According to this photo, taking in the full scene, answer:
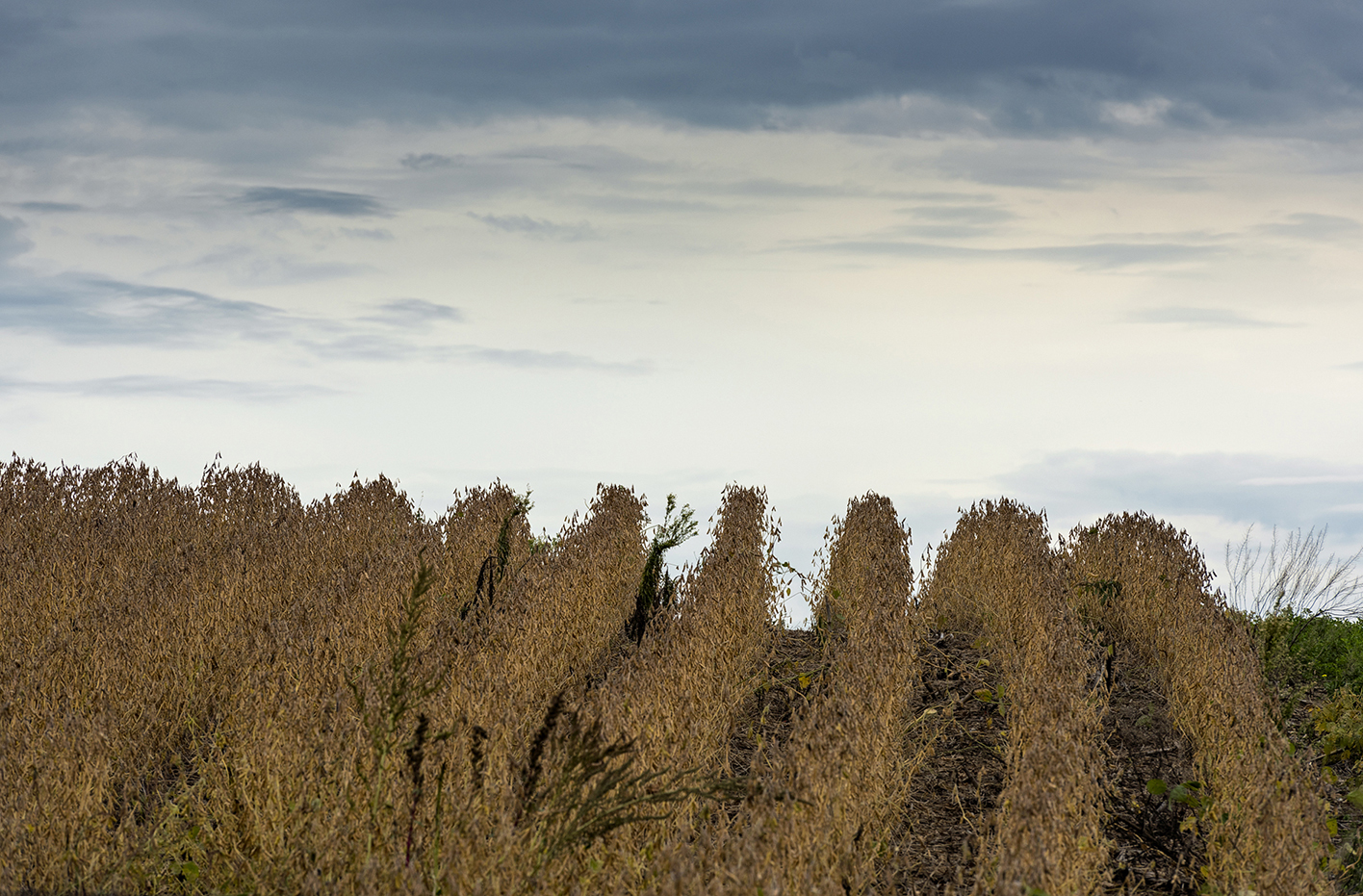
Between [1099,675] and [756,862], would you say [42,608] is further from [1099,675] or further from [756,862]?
[1099,675]

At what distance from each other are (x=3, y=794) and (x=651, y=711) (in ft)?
9.83

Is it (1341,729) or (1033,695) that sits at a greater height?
(1033,695)

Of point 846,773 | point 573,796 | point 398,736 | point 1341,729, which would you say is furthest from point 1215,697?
point 398,736

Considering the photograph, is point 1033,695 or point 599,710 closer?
point 599,710

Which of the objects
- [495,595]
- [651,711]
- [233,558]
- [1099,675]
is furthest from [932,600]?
[233,558]

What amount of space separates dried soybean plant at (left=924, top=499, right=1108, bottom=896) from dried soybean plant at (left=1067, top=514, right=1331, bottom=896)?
1.65 feet

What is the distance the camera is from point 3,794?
5.05 m

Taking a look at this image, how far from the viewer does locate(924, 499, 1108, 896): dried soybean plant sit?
13.6 feet

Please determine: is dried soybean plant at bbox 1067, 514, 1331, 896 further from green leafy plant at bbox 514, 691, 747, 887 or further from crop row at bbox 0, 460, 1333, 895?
green leafy plant at bbox 514, 691, 747, 887

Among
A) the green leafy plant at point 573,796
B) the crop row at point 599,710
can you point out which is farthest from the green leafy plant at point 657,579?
the green leafy plant at point 573,796

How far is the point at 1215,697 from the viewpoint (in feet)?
20.6

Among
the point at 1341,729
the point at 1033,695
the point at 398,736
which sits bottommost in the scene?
the point at 1341,729

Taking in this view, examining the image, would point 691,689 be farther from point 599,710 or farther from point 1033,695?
point 1033,695

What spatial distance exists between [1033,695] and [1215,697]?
3.62 feet
